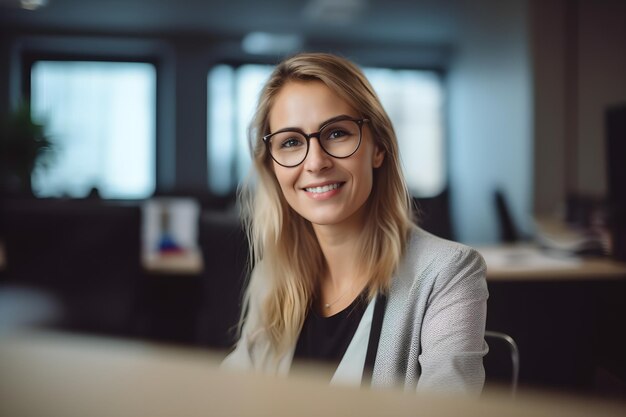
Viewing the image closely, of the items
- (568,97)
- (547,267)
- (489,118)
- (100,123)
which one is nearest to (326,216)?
(547,267)

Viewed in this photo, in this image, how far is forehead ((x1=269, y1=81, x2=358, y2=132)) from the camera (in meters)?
0.81

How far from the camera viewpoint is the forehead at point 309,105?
81 centimetres

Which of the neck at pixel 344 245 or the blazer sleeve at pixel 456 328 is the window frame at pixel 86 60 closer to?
the neck at pixel 344 245

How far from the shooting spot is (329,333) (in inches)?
35.0

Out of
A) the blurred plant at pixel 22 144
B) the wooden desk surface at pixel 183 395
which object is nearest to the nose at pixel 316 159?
the wooden desk surface at pixel 183 395

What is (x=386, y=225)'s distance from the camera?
2.86 feet

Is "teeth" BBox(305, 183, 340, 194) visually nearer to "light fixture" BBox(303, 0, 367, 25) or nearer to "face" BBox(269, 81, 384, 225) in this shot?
"face" BBox(269, 81, 384, 225)

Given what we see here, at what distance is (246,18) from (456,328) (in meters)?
5.72

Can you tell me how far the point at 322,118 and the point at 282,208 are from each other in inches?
7.6

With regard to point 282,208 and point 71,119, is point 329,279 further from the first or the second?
point 71,119

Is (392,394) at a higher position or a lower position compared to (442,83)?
lower

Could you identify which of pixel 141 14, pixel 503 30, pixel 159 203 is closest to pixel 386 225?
pixel 159 203

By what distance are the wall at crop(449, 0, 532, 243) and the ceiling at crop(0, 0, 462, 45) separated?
0.49m

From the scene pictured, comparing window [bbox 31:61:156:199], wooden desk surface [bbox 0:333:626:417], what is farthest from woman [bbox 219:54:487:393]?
window [bbox 31:61:156:199]
